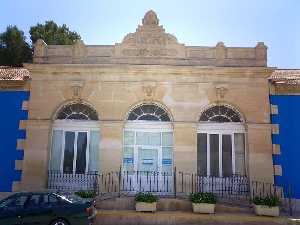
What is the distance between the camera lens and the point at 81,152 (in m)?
16.5

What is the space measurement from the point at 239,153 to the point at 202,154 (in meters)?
1.57

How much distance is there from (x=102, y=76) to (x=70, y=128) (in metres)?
2.63

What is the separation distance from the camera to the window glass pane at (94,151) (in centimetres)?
1627

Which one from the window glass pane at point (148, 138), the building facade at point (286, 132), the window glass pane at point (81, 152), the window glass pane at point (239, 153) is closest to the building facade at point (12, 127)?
the window glass pane at point (81, 152)

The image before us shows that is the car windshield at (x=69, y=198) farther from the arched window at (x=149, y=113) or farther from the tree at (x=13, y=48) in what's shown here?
the tree at (x=13, y=48)

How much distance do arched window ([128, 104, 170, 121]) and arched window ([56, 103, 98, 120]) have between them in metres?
1.70

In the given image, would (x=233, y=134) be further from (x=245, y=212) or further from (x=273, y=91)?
(x=245, y=212)

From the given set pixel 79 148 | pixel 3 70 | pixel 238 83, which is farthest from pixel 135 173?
pixel 3 70

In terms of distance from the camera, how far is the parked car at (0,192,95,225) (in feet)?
35.2

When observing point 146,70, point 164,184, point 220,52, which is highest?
point 220,52

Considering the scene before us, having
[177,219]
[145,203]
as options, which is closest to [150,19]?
[145,203]

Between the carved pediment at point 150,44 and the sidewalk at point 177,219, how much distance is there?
22.6 ft

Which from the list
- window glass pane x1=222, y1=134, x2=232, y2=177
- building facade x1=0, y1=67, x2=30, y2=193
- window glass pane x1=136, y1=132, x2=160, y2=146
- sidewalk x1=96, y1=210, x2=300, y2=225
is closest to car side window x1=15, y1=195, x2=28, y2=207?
sidewalk x1=96, y1=210, x2=300, y2=225

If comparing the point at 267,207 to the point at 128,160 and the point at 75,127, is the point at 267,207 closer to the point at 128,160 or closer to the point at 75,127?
the point at 128,160
